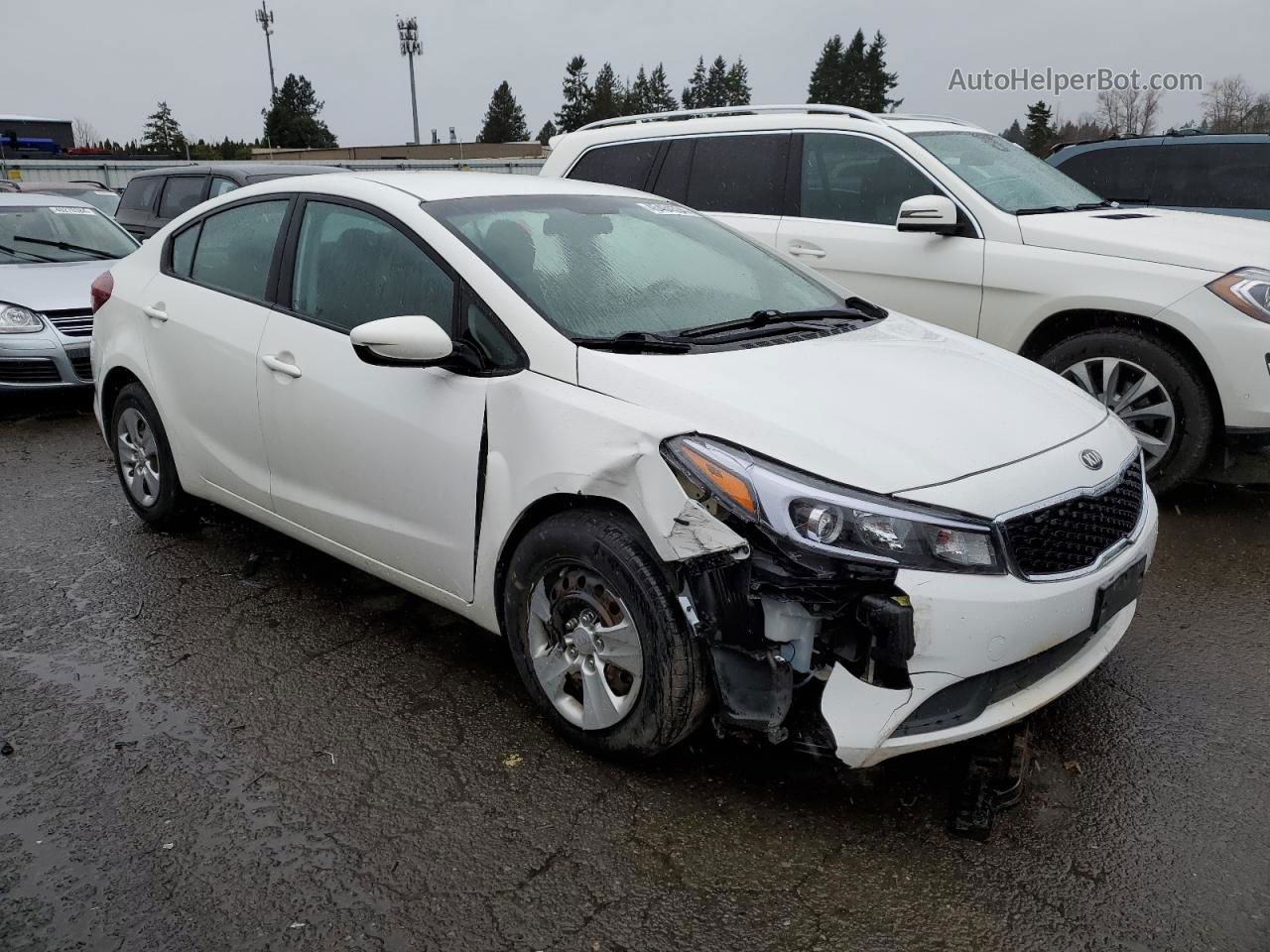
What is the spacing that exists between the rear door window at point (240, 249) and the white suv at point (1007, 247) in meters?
3.07

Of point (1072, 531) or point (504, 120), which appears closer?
point (1072, 531)

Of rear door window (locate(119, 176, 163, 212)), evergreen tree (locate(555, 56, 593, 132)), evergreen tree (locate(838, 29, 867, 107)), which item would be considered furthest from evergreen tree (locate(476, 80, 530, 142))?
rear door window (locate(119, 176, 163, 212))

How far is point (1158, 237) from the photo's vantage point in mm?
5141

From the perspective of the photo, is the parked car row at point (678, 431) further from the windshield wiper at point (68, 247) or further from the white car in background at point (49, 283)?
the windshield wiper at point (68, 247)

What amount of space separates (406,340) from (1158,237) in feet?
12.9

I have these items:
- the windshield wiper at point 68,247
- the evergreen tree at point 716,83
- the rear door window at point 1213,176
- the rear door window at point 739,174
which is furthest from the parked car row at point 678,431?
the evergreen tree at point 716,83

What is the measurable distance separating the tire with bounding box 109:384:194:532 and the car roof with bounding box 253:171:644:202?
1.21 metres

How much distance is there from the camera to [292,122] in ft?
246

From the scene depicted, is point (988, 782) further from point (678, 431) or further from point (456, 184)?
point (456, 184)

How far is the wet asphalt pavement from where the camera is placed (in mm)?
A: 2422

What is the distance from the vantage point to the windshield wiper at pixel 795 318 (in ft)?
11.0

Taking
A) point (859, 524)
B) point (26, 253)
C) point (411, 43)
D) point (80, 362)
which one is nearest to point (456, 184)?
point (859, 524)

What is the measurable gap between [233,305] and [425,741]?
2.02 m

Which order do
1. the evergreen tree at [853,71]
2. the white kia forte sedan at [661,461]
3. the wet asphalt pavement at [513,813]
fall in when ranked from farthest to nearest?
the evergreen tree at [853,71] → the white kia forte sedan at [661,461] → the wet asphalt pavement at [513,813]
